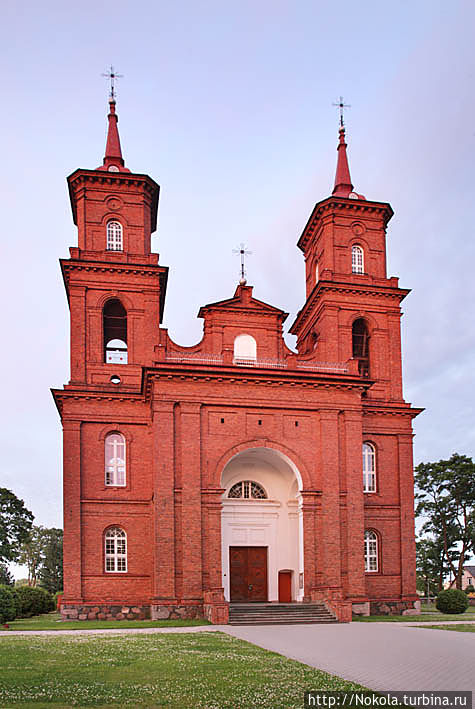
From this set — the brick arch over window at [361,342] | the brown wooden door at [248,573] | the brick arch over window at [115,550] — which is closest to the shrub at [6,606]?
the brick arch over window at [115,550]

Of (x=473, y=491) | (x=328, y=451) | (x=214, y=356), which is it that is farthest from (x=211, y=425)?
(x=473, y=491)

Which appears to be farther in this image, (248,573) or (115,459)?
(115,459)

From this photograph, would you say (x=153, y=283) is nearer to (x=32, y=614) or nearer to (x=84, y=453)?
(x=84, y=453)

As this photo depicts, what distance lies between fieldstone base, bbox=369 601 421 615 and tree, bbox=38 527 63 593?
3916 centimetres

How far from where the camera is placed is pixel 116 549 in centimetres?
3362

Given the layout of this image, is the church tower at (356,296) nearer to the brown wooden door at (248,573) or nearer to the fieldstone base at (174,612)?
the brown wooden door at (248,573)

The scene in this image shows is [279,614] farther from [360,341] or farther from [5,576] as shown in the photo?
[5,576]

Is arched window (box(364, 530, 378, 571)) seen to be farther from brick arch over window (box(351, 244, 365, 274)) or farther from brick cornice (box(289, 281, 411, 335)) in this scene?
brick arch over window (box(351, 244, 365, 274))

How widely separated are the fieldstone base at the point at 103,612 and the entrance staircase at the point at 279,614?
474cm

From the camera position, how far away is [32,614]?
127 feet

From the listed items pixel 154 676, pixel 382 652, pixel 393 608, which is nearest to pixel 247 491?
pixel 393 608

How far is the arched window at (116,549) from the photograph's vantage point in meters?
33.3

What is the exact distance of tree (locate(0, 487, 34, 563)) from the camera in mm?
57531

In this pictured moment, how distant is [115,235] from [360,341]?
14.2 metres
